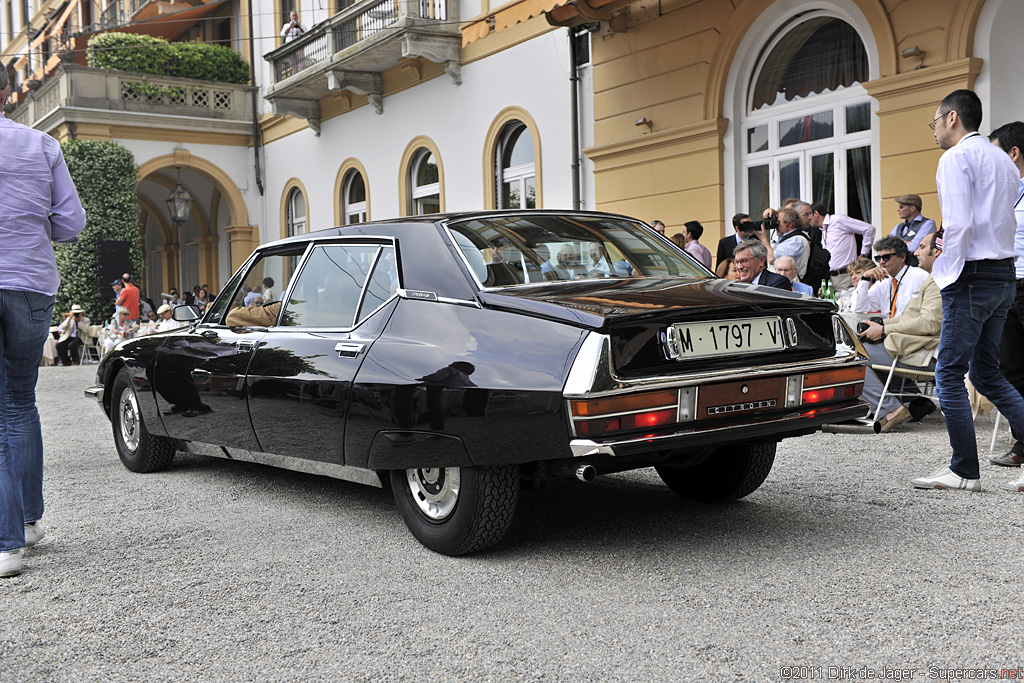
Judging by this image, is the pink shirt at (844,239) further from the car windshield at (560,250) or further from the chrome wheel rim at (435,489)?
the chrome wheel rim at (435,489)

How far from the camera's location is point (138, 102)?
86.5 feet

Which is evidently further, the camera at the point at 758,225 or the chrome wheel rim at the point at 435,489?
the camera at the point at 758,225

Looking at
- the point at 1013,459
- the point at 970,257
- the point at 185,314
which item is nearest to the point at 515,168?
the point at 185,314

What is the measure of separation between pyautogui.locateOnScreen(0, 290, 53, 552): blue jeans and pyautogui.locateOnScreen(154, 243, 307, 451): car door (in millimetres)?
964

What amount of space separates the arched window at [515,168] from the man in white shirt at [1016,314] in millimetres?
12083

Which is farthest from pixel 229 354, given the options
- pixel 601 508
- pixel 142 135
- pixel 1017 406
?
pixel 142 135

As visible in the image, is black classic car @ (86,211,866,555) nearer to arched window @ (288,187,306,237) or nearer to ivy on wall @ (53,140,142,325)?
ivy on wall @ (53,140,142,325)

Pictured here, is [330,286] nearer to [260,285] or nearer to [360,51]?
[260,285]

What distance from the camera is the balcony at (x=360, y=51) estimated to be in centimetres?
1842

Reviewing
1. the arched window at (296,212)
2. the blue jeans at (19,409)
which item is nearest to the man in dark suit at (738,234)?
the blue jeans at (19,409)

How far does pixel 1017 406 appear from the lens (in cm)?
485

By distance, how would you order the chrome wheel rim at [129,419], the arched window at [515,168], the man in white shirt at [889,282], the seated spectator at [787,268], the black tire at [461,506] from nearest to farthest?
the black tire at [461,506]
the chrome wheel rim at [129,419]
the man in white shirt at [889,282]
the seated spectator at [787,268]
the arched window at [515,168]

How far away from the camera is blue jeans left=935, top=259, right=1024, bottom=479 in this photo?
4.66 meters

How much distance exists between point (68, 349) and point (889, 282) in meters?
19.7
